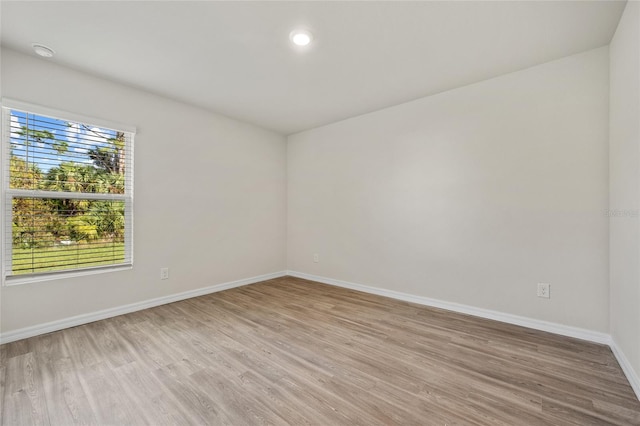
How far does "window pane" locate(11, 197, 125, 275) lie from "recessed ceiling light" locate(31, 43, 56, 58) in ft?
4.13

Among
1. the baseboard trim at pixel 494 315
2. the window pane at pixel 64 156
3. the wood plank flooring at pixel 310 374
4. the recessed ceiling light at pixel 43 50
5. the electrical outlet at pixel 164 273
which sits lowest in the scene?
the wood plank flooring at pixel 310 374

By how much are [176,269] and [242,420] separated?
2.37 m

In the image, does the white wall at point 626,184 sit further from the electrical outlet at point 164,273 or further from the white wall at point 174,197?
the electrical outlet at point 164,273

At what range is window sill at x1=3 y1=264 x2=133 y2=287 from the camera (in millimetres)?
2277

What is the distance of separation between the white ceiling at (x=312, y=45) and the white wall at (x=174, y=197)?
10.2 inches

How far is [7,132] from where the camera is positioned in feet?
7.40

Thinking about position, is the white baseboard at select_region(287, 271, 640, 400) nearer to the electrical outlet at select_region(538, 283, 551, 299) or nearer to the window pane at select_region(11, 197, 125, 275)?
the electrical outlet at select_region(538, 283, 551, 299)

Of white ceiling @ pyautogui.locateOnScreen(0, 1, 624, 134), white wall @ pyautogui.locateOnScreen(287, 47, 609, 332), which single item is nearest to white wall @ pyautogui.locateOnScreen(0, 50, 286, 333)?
white ceiling @ pyautogui.locateOnScreen(0, 1, 624, 134)

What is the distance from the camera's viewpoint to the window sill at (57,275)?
2.28 metres

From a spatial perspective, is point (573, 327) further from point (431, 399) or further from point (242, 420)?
point (242, 420)

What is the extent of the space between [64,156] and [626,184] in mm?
4592

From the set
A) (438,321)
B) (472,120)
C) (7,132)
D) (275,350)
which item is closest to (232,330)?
(275,350)

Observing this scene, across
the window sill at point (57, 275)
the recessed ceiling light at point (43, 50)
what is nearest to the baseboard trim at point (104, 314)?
the window sill at point (57, 275)

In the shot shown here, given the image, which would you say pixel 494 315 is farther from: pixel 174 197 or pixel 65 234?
pixel 65 234
